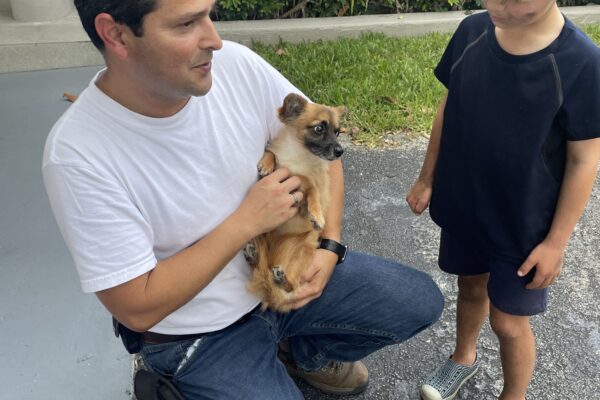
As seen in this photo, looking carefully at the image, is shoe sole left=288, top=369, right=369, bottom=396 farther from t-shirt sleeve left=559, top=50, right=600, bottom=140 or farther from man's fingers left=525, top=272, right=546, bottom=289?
t-shirt sleeve left=559, top=50, right=600, bottom=140

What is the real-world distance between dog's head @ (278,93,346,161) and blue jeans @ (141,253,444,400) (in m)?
0.41

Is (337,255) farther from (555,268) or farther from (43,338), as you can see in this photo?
(43,338)

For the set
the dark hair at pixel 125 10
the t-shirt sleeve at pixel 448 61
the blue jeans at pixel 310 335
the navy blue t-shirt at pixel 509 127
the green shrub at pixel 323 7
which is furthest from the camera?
the green shrub at pixel 323 7

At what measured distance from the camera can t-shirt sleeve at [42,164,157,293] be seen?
1.53 m

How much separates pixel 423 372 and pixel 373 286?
618mm

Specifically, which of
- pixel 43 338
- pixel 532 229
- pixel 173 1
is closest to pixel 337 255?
pixel 532 229

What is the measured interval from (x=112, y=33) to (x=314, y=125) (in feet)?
2.61

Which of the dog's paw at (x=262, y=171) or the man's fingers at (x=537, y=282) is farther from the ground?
the dog's paw at (x=262, y=171)

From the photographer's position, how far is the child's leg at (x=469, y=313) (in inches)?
90.1

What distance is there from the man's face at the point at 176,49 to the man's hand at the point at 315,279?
733 mm

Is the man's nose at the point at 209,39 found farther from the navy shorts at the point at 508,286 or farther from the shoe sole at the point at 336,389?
the shoe sole at the point at 336,389

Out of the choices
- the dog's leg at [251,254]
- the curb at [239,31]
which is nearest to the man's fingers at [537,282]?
the dog's leg at [251,254]

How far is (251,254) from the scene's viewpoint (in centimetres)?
197

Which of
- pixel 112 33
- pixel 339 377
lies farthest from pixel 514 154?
pixel 112 33
